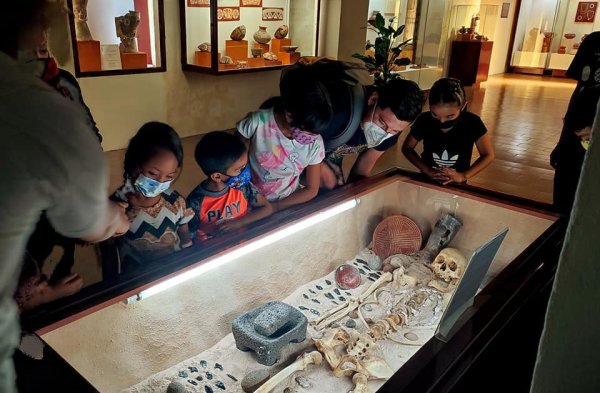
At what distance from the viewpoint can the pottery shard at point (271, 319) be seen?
1.77 m

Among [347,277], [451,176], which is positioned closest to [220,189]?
[347,277]

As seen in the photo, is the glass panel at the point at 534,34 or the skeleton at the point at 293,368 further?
the glass panel at the point at 534,34

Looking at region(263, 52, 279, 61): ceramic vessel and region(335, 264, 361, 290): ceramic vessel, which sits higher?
region(263, 52, 279, 61): ceramic vessel

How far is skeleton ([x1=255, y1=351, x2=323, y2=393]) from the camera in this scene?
1581 mm

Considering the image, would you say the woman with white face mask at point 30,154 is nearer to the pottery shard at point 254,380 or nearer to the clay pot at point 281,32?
the pottery shard at point 254,380

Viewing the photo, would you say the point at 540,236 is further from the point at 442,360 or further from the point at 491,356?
the point at 442,360

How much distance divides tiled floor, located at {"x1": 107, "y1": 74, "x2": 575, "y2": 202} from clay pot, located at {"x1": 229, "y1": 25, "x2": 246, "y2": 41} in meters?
1.35

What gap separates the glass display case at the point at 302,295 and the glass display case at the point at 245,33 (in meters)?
4.40

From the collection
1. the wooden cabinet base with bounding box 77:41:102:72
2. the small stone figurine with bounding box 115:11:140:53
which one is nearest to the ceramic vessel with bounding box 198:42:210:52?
the small stone figurine with bounding box 115:11:140:53

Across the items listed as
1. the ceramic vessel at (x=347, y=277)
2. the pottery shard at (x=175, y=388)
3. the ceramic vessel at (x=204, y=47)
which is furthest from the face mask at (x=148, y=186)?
the ceramic vessel at (x=204, y=47)

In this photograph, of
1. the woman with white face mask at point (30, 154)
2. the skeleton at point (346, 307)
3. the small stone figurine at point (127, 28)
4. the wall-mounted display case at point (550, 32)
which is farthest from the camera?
the wall-mounted display case at point (550, 32)

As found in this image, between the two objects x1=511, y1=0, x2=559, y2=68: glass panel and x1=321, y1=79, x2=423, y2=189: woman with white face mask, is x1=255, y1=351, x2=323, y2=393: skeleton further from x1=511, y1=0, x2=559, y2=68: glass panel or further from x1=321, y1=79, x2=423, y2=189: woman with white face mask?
x1=511, y1=0, x2=559, y2=68: glass panel

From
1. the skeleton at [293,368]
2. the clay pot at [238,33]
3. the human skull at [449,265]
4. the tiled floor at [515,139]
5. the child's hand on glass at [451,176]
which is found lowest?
the tiled floor at [515,139]

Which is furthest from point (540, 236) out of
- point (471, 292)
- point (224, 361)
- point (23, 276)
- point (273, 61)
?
point (273, 61)
